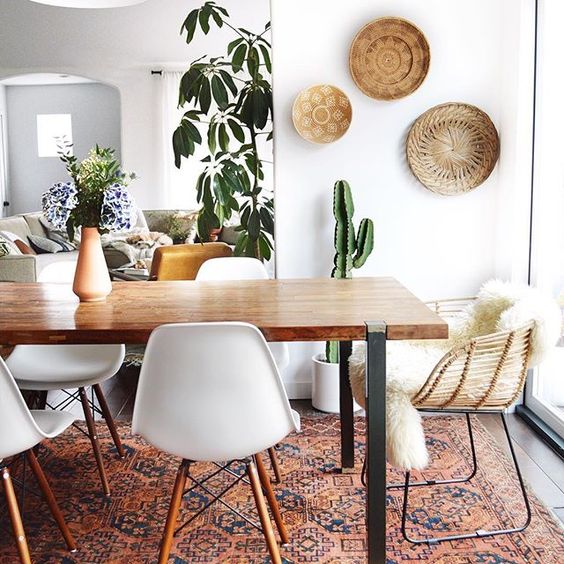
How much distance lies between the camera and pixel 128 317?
208 cm

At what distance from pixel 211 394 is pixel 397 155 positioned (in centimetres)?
217

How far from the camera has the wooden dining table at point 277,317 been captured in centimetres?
191

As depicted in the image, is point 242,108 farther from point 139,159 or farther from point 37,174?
point 37,174

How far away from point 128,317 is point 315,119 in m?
1.80

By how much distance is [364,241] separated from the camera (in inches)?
134

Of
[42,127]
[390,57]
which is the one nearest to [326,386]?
[390,57]

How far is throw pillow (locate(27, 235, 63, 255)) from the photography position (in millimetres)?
7715

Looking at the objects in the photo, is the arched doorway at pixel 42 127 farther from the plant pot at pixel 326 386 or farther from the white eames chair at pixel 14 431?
the white eames chair at pixel 14 431

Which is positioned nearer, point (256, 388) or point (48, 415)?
point (256, 388)

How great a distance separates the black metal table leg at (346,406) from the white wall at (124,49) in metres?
6.35

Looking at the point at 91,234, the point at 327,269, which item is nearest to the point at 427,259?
the point at 327,269

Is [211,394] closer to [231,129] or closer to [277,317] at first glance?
[277,317]

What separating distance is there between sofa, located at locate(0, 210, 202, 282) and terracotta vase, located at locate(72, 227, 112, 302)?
68 cm

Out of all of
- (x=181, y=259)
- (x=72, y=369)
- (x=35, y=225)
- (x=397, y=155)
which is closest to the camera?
(x=72, y=369)
